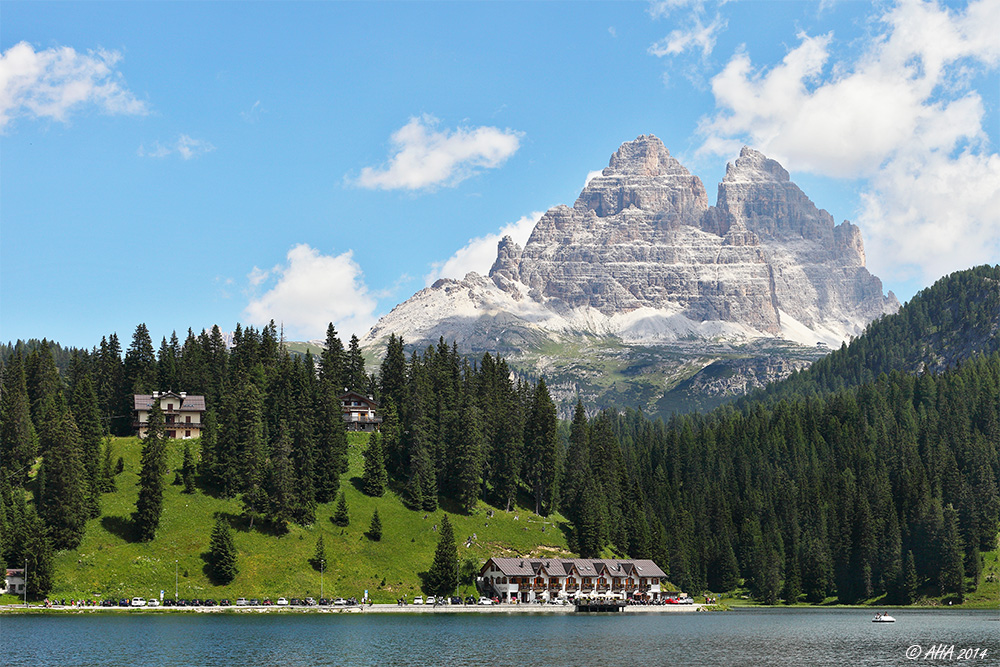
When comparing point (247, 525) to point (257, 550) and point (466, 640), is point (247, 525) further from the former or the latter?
point (466, 640)

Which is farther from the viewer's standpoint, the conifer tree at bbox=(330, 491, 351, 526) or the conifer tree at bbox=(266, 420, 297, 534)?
the conifer tree at bbox=(330, 491, 351, 526)

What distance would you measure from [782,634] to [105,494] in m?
105

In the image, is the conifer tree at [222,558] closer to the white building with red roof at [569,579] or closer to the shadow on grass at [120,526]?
the shadow on grass at [120,526]

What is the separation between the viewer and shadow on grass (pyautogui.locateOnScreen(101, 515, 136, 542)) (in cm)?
16000

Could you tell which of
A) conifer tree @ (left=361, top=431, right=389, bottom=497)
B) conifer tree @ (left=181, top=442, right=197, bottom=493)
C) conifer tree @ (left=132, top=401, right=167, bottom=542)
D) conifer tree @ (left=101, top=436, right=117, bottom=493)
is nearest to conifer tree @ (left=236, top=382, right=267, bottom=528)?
conifer tree @ (left=181, top=442, right=197, bottom=493)

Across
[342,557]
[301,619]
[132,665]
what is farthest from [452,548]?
[132,665]

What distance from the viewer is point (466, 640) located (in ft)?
394

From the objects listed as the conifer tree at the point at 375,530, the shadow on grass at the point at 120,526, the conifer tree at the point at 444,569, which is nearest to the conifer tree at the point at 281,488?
the conifer tree at the point at 375,530

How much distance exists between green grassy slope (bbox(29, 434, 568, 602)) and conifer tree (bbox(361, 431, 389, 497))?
5.88 feet

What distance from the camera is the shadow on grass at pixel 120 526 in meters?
160

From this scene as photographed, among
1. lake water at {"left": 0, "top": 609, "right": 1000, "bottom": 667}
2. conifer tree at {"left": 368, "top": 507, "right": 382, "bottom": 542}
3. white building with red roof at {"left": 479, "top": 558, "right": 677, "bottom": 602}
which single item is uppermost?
conifer tree at {"left": 368, "top": 507, "right": 382, "bottom": 542}

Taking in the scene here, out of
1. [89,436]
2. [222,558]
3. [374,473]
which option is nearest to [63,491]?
[89,436]

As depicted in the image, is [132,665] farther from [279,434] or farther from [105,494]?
[279,434]

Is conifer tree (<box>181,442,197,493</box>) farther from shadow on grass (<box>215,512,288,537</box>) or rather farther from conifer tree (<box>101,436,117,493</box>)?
conifer tree (<box>101,436,117,493</box>)
